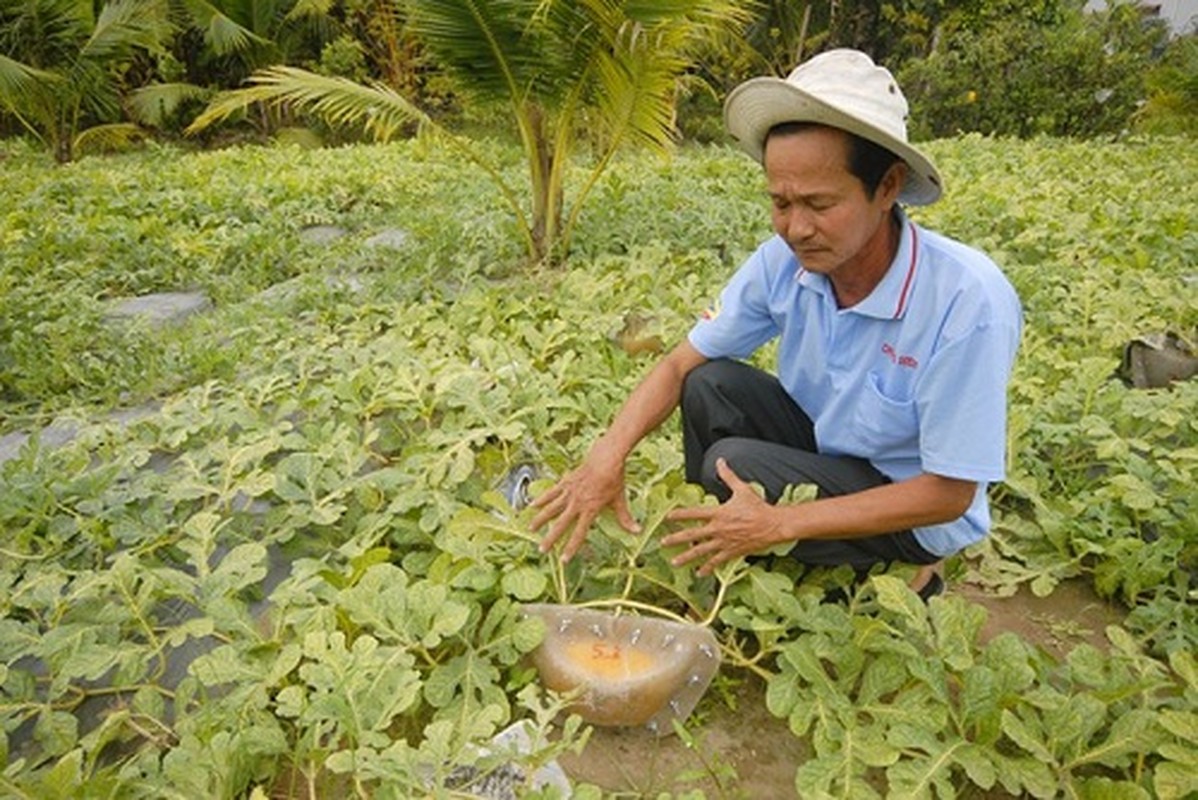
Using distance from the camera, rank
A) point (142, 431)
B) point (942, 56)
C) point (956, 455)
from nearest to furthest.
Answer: point (956, 455)
point (142, 431)
point (942, 56)

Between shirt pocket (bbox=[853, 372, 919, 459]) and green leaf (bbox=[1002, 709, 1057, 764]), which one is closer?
green leaf (bbox=[1002, 709, 1057, 764])

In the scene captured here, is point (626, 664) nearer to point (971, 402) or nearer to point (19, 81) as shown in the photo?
point (971, 402)

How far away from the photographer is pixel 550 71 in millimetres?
4613

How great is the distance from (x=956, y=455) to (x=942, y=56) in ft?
48.1

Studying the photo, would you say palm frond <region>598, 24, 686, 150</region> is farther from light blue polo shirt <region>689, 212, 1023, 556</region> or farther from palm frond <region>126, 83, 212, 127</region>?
palm frond <region>126, 83, 212, 127</region>

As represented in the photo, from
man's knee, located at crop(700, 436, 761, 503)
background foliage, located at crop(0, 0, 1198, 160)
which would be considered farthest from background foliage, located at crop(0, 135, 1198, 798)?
background foliage, located at crop(0, 0, 1198, 160)

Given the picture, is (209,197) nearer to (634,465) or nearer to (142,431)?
(142,431)

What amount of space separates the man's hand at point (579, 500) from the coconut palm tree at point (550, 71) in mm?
3036

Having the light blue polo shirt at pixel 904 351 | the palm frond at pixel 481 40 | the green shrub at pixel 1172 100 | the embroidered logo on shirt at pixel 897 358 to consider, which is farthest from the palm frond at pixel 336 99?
the green shrub at pixel 1172 100

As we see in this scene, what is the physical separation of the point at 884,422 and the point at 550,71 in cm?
347

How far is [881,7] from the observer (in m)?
15.6

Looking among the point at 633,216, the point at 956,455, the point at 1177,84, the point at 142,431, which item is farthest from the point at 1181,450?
→ the point at 1177,84

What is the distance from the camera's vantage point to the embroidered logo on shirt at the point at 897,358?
176cm

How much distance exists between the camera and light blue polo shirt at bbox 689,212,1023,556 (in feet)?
5.34
